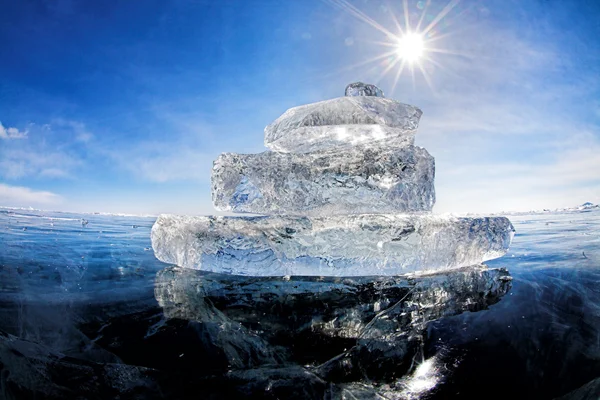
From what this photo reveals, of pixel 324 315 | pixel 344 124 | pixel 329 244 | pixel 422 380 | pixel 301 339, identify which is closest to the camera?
pixel 422 380

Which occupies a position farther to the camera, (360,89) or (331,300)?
(360,89)

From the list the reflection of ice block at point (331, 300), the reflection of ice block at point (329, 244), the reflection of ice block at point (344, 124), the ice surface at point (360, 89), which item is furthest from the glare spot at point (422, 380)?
the ice surface at point (360, 89)

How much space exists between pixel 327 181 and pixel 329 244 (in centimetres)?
72

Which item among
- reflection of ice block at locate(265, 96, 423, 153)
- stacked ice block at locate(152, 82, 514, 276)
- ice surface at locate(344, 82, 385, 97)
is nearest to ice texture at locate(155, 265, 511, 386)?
stacked ice block at locate(152, 82, 514, 276)

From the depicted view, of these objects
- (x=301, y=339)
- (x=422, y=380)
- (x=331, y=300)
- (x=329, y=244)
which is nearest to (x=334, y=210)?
(x=329, y=244)

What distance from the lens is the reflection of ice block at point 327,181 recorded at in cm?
281

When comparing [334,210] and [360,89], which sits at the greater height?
[360,89]

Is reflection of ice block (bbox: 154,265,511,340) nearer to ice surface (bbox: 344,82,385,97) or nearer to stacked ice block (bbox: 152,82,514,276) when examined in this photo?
stacked ice block (bbox: 152,82,514,276)

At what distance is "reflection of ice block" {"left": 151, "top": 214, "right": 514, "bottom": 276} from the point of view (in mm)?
2342

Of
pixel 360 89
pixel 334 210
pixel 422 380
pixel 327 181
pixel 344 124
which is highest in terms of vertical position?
pixel 360 89

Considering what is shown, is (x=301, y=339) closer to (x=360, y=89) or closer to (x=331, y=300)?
(x=331, y=300)

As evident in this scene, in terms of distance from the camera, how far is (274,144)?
3182 mm

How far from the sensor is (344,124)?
282 cm

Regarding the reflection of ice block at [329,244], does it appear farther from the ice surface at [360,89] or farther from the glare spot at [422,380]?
the ice surface at [360,89]
